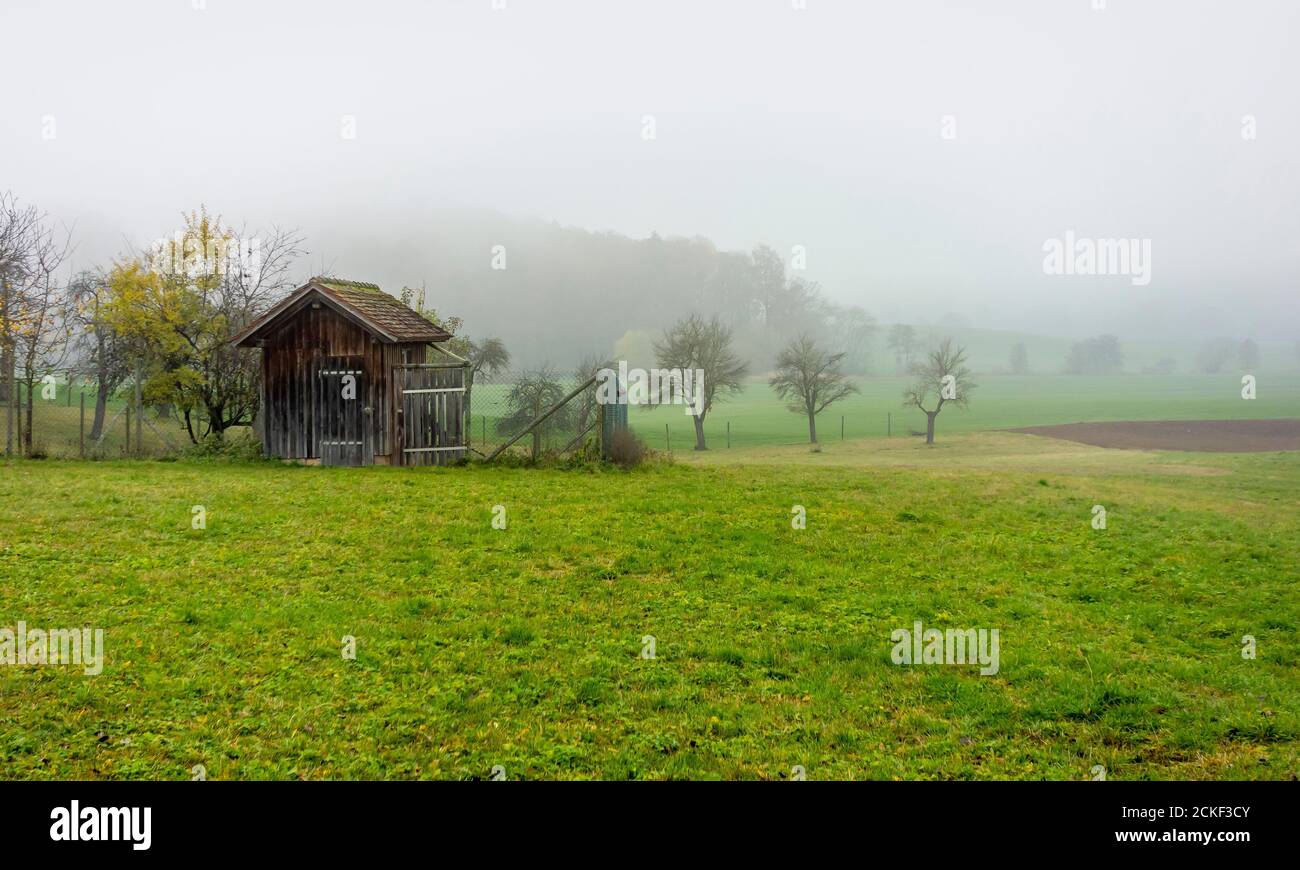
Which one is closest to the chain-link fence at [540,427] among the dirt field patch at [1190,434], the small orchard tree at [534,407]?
the small orchard tree at [534,407]

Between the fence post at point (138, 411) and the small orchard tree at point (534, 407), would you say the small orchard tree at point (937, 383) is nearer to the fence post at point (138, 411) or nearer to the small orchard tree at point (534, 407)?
the small orchard tree at point (534, 407)

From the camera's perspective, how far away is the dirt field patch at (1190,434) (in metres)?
50.0

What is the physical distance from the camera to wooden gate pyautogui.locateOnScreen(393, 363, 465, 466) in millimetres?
23734

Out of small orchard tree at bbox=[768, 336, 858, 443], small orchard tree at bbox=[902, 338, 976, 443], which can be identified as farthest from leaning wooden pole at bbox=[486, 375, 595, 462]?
small orchard tree at bbox=[902, 338, 976, 443]

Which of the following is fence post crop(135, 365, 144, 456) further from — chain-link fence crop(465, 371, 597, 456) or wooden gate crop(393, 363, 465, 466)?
chain-link fence crop(465, 371, 597, 456)

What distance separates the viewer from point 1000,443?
56531mm

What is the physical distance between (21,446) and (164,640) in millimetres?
19863

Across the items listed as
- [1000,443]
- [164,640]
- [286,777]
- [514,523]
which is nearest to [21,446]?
[514,523]

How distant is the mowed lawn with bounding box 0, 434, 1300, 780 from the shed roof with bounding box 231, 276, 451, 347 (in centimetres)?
596

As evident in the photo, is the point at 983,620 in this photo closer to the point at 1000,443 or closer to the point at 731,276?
the point at 1000,443

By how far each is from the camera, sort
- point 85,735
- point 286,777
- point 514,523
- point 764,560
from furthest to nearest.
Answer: point 514,523, point 764,560, point 85,735, point 286,777

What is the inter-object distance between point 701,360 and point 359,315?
34696 millimetres

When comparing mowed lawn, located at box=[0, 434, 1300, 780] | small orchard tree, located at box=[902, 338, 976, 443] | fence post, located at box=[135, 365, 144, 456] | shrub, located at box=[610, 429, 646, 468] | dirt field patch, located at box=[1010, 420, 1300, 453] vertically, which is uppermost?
small orchard tree, located at box=[902, 338, 976, 443]

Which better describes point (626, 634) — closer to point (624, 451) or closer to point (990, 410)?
point (624, 451)
